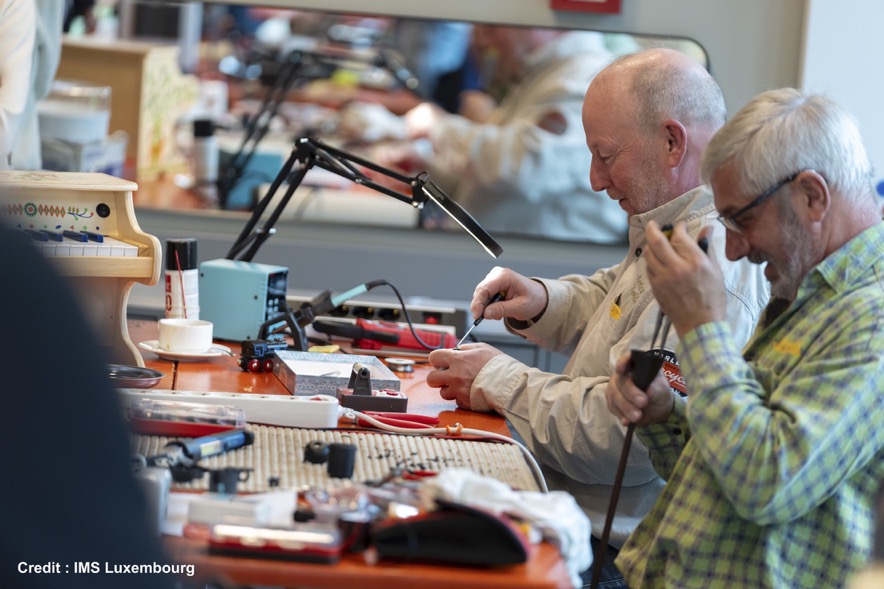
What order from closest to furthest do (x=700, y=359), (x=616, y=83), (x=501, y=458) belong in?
(x=700, y=359) < (x=501, y=458) < (x=616, y=83)

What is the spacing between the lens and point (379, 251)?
13.5 feet

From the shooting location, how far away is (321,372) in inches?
82.6

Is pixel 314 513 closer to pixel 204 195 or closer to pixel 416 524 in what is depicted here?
pixel 416 524

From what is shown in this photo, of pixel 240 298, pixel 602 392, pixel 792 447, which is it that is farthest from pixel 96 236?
pixel 792 447

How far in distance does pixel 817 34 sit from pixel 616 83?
1.99 m

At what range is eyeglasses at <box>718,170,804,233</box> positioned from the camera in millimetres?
1541

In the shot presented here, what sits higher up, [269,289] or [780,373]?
[780,373]

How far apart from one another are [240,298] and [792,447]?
1441mm

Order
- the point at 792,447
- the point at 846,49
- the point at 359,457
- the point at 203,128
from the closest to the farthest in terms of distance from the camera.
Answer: the point at 792,447 < the point at 359,457 < the point at 846,49 < the point at 203,128

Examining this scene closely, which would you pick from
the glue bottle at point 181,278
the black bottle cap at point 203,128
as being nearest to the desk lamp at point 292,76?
the black bottle cap at point 203,128

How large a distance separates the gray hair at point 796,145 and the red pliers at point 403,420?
0.64 meters

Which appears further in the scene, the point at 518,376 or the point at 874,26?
the point at 874,26

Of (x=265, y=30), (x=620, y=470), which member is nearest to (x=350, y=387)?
(x=620, y=470)

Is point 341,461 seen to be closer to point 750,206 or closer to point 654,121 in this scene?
point 750,206
